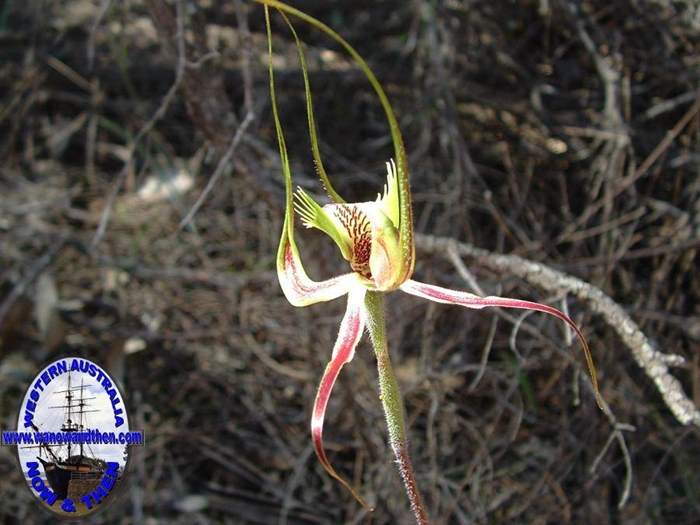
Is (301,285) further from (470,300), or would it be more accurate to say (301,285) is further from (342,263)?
(342,263)

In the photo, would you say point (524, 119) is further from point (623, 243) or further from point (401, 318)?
point (401, 318)

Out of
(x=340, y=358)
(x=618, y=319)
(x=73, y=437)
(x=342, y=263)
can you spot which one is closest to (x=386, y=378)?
(x=340, y=358)

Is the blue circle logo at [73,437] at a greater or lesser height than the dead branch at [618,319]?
lesser

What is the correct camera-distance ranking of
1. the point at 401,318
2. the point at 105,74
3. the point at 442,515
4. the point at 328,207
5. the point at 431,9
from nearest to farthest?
1. the point at 328,207
2. the point at 442,515
3. the point at 401,318
4. the point at 431,9
5. the point at 105,74

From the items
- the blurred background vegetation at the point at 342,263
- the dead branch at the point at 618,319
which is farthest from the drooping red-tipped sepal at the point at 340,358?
the blurred background vegetation at the point at 342,263

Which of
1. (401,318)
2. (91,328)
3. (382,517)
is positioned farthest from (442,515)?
(91,328)

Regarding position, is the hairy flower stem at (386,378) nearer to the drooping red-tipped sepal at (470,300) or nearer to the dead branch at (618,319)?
the drooping red-tipped sepal at (470,300)
